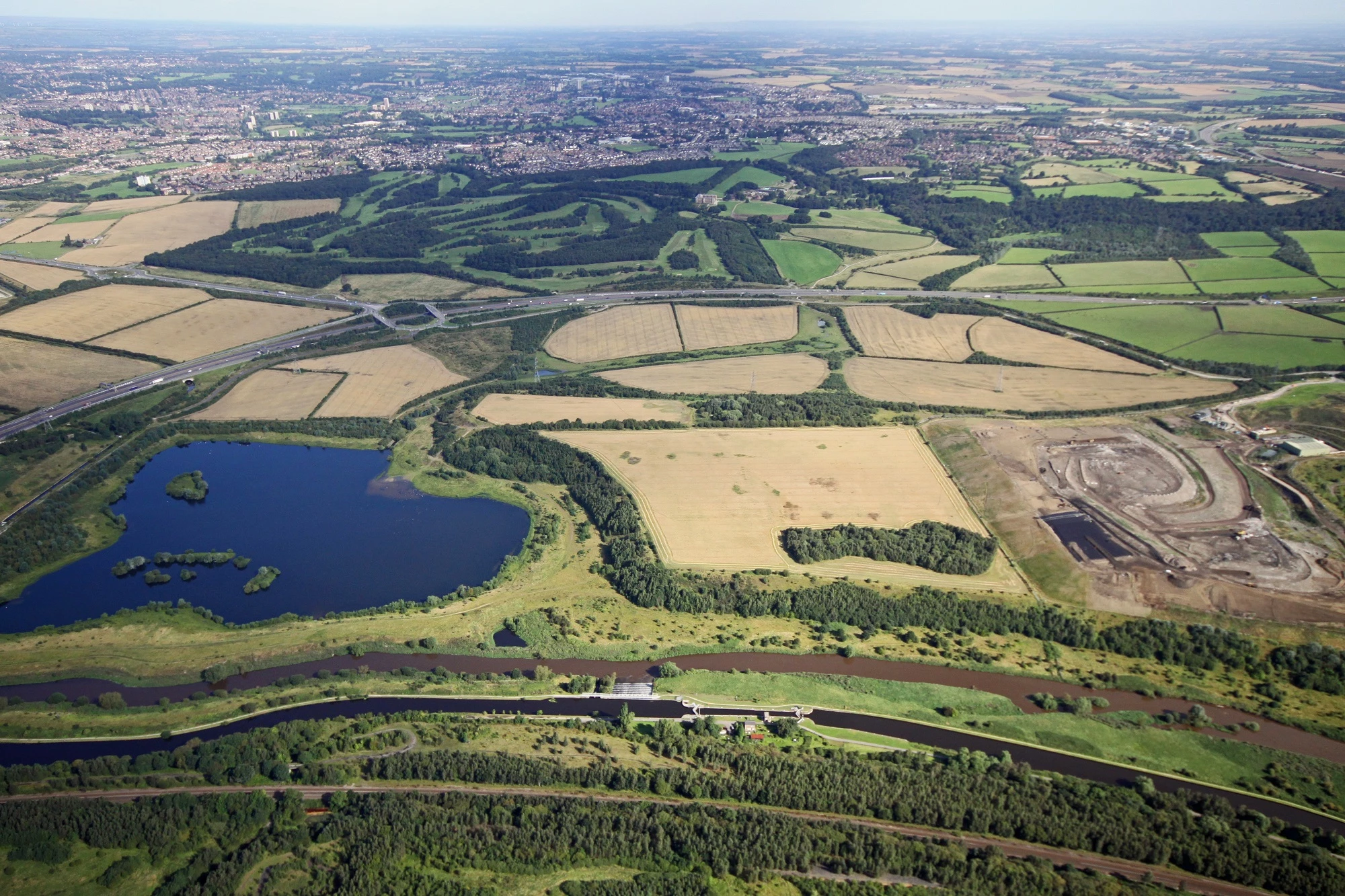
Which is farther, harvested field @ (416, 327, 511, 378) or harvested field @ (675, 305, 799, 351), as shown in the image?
harvested field @ (675, 305, 799, 351)

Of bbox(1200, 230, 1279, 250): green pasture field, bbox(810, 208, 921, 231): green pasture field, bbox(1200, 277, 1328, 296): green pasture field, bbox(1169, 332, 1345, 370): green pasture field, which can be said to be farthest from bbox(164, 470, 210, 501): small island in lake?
bbox(1200, 230, 1279, 250): green pasture field

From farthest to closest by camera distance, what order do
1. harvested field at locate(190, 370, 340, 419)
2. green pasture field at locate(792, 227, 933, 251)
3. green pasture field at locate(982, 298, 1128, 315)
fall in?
green pasture field at locate(792, 227, 933, 251) < green pasture field at locate(982, 298, 1128, 315) < harvested field at locate(190, 370, 340, 419)

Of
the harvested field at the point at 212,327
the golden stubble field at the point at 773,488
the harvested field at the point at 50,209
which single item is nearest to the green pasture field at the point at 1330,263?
the golden stubble field at the point at 773,488

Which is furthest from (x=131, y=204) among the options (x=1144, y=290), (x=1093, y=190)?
(x=1093, y=190)

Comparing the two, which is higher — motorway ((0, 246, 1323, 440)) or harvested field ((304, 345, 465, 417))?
motorway ((0, 246, 1323, 440))

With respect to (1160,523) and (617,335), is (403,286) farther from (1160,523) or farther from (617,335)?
(1160,523)

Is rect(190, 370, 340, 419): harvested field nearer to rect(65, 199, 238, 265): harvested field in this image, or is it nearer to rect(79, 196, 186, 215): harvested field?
rect(65, 199, 238, 265): harvested field

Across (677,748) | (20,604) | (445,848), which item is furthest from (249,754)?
(20,604)

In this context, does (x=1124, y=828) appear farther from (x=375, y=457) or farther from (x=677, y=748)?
(x=375, y=457)
